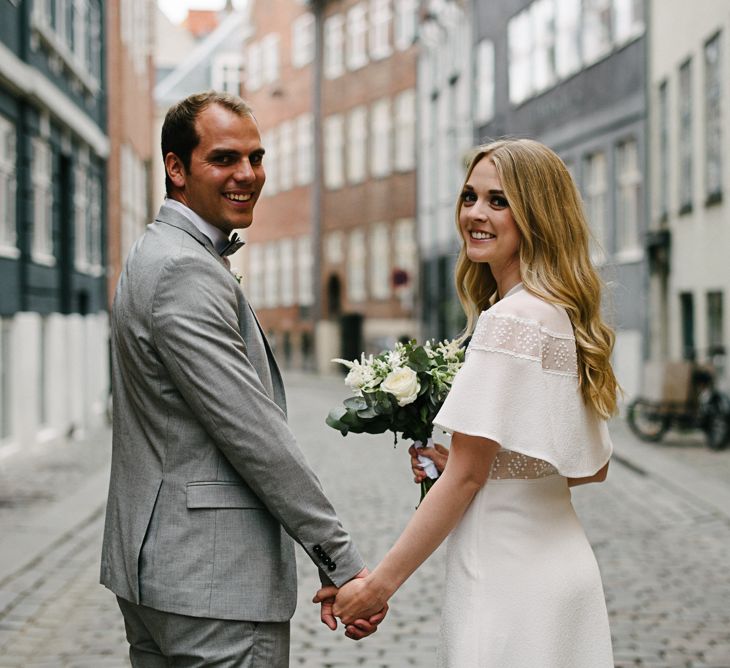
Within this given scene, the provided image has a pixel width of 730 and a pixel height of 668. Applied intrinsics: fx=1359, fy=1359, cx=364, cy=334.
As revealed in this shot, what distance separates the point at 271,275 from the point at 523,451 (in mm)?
49147

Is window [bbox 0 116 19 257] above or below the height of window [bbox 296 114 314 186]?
below

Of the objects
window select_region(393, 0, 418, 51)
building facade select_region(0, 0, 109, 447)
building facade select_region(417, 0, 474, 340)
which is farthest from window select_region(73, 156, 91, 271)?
window select_region(393, 0, 418, 51)

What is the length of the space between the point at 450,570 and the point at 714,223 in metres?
16.5

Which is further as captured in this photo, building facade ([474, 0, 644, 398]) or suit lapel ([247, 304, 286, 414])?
building facade ([474, 0, 644, 398])

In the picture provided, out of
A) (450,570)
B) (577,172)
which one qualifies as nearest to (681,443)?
(577,172)

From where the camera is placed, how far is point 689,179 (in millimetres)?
20203

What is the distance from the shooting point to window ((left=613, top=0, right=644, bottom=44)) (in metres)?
22.3

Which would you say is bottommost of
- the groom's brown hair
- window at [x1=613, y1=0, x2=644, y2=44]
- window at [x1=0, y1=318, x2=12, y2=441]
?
window at [x1=0, y1=318, x2=12, y2=441]

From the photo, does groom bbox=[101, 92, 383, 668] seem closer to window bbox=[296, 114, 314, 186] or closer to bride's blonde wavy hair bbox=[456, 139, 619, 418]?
bride's blonde wavy hair bbox=[456, 139, 619, 418]

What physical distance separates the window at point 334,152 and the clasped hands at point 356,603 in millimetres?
42709

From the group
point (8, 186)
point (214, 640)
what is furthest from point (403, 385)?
point (8, 186)

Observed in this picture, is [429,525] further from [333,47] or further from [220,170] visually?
[333,47]

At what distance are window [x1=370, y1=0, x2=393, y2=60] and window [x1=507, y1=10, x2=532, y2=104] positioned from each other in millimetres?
11946

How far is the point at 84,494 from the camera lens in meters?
11.9
